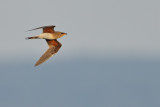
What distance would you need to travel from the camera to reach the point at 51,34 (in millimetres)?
31234

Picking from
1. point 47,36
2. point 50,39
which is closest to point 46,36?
point 47,36

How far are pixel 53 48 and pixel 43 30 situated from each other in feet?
4.75

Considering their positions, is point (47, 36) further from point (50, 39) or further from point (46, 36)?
point (50, 39)

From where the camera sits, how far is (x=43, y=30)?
102ft

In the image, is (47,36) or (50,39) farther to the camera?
(50,39)

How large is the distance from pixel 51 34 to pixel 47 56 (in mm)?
975

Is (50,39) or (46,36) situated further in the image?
(50,39)

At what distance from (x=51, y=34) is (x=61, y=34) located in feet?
1.66

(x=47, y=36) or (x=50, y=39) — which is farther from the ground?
(x=50, y=39)

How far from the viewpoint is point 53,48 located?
106 feet

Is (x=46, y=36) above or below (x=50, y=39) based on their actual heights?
below

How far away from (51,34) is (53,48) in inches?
50.0

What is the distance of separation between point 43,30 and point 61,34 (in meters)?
0.82

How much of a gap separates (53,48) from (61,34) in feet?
3.49
